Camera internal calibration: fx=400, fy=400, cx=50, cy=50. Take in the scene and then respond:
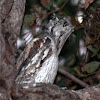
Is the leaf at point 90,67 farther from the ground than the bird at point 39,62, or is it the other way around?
the bird at point 39,62

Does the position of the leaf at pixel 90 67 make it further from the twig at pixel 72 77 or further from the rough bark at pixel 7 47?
the rough bark at pixel 7 47

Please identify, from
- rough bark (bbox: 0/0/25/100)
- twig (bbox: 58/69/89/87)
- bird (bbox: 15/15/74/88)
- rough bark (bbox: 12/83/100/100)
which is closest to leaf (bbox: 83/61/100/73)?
twig (bbox: 58/69/89/87)

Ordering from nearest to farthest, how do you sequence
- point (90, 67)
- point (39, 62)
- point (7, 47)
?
point (7, 47)
point (39, 62)
point (90, 67)

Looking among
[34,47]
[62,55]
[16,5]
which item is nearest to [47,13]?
[62,55]

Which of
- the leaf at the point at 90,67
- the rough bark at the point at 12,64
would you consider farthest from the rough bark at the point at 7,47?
the leaf at the point at 90,67

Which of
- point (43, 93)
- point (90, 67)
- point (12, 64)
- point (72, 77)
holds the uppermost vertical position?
point (12, 64)

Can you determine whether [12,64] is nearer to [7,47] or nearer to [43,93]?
[7,47]

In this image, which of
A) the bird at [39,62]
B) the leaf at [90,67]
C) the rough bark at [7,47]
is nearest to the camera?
the rough bark at [7,47]

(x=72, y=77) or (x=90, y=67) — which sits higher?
(x=90, y=67)

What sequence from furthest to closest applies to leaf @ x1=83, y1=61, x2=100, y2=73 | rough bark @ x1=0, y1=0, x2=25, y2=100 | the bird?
leaf @ x1=83, y1=61, x2=100, y2=73 → the bird → rough bark @ x1=0, y1=0, x2=25, y2=100

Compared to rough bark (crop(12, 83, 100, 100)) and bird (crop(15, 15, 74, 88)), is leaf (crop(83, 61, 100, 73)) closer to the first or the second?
bird (crop(15, 15, 74, 88))

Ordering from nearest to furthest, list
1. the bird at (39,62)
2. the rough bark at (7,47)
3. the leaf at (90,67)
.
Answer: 1. the rough bark at (7,47)
2. the bird at (39,62)
3. the leaf at (90,67)

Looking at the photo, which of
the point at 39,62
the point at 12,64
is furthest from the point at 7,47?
the point at 39,62
